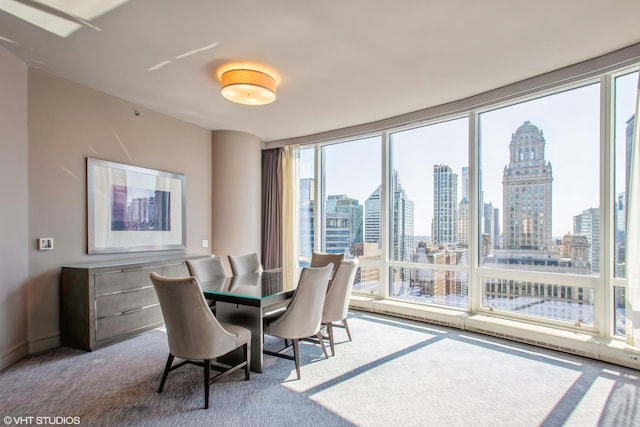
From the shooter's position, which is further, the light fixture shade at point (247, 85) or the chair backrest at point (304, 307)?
the light fixture shade at point (247, 85)

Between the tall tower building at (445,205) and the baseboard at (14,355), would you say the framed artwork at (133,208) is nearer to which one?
the baseboard at (14,355)

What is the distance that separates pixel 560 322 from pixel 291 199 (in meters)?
4.07

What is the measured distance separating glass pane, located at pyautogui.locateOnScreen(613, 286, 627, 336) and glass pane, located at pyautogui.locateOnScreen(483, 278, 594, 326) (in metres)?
0.18

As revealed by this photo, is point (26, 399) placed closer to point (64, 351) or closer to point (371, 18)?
point (64, 351)

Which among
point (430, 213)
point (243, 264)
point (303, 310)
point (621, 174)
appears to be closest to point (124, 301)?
point (243, 264)

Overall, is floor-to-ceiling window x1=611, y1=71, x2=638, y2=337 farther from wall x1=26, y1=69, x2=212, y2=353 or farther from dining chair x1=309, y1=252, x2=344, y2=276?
wall x1=26, y1=69, x2=212, y2=353

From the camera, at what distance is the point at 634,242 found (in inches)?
114

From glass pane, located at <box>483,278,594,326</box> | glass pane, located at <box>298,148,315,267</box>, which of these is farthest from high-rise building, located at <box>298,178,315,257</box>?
glass pane, located at <box>483,278,594,326</box>

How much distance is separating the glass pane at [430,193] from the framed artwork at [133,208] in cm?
320

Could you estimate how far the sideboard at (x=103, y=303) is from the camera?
328 cm

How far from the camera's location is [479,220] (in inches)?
164

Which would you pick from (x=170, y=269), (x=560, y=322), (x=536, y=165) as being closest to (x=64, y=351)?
(x=170, y=269)

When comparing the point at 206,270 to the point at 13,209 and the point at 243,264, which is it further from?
the point at 13,209

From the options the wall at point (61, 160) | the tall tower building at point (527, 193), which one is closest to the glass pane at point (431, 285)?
the tall tower building at point (527, 193)
